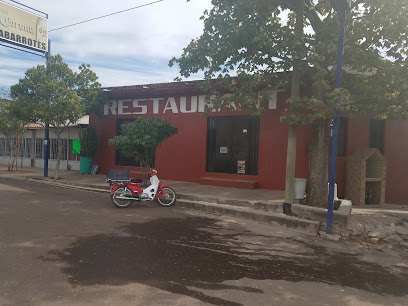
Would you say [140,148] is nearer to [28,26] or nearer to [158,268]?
[158,268]

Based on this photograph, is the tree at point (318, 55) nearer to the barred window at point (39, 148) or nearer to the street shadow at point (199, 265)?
the street shadow at point (199, 265)

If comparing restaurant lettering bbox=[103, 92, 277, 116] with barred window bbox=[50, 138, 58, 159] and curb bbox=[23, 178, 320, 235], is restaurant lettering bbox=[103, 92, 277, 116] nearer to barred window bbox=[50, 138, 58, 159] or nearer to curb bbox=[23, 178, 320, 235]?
curb bbox=[23, 178, 320, 235]

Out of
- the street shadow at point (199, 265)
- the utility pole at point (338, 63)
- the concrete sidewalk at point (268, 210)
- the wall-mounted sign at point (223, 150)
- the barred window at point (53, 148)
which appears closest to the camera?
the street shadow at point (199, 265)

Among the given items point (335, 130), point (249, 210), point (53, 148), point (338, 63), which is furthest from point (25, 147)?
point (338, 63)

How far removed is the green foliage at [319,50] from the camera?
713cm

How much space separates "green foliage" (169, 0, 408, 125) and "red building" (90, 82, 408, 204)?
314 cm

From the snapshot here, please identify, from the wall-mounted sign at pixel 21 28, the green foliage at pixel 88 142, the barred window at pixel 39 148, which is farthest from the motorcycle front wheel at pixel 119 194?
the wall-mounted sign at pixel 21 28

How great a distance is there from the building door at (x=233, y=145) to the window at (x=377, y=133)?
4020mm

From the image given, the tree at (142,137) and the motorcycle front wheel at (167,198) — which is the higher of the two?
the tree at (142,137)

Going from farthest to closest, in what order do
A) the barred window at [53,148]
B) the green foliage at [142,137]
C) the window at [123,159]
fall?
the barred window at [53,148], the window at [123,159], the green foliage at [142,137]

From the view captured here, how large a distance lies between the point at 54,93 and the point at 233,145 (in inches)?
307

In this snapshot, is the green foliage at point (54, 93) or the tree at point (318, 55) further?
the green foliage at point (54, 93)

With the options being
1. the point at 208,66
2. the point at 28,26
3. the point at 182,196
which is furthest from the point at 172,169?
the point at 28,26

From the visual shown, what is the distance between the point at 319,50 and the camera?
7539 mm
